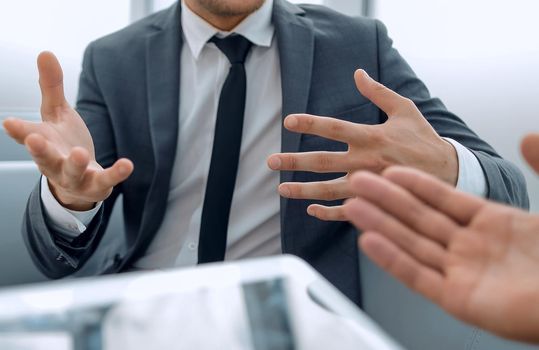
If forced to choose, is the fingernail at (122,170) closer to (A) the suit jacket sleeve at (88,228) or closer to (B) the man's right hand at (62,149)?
(B) the man's right hand at (62,149)

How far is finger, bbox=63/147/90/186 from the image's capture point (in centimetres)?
60

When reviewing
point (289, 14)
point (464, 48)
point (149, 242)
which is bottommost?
point (149, 242)

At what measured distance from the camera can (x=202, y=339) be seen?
375 millimetres

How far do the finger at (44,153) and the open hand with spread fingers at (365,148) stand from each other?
28 centimetres

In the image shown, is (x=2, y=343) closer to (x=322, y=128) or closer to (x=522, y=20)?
(x=322, y=128)

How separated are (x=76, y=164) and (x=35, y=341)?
30 cm

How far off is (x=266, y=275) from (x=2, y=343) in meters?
0.20

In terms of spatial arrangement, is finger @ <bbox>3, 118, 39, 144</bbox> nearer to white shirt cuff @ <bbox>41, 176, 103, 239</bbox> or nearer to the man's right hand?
the man's right hand

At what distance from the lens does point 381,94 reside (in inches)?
28.4

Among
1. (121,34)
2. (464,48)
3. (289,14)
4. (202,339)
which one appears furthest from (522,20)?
(202,339)

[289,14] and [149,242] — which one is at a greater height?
[289,14]

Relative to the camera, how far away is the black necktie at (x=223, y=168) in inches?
37.3

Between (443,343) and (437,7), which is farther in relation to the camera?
A: (437,7)

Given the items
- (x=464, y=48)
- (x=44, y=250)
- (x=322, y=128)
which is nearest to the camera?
(x=322, y=128)
